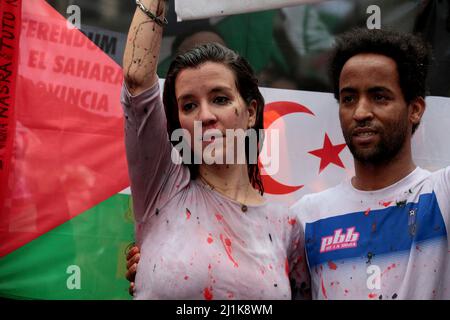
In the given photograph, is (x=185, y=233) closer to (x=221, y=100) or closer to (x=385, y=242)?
(x=221, y=100)

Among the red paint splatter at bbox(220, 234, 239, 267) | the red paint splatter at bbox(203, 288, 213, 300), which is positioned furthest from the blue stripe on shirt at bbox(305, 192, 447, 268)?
the red paint splatter at bbox(203, 288, 213, 300)

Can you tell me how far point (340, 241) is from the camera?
256 cm

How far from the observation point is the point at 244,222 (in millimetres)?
2287

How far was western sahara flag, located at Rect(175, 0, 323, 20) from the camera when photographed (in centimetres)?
252

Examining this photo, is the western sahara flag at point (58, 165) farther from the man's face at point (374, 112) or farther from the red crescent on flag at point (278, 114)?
the man's face at point (374, 112)

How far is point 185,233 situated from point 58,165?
4.34ft

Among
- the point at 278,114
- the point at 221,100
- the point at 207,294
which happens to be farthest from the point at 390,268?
the point at 278,114

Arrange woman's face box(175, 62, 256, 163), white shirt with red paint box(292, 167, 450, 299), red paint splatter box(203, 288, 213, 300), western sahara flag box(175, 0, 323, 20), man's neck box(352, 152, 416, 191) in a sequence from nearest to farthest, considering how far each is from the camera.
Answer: red paint splatter box(203, 288, 213, 300), woman's face box(175, 62, 256, 163), white shirt with red paint box(292, 167, 450, 299), western sahara flag box(175, 0, 323, 20), man's neck box(352, 152, 416, 191)

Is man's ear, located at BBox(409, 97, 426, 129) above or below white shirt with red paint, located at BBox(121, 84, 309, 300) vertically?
above

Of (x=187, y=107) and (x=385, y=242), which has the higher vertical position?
(x=187, y=107)

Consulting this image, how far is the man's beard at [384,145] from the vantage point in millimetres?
2580

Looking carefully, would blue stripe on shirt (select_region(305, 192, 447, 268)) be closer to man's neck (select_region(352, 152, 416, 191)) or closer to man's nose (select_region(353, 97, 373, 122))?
man's neck (select_region(352, 152, 416, 191))
